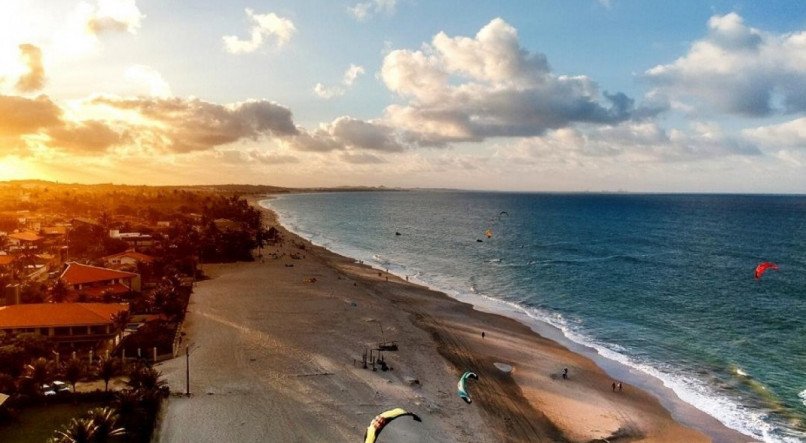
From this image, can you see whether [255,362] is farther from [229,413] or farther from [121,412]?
[121,412]

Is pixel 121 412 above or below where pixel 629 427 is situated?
above

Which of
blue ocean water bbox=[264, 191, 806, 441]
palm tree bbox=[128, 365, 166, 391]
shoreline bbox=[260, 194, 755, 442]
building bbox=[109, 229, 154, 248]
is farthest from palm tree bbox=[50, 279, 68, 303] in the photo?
blue ocean water bbox=[264, 191, 806, 441]

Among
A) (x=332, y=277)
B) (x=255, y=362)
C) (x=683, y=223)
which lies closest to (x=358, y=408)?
(x=255, y=362)

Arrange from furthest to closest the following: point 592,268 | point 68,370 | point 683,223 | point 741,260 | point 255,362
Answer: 1. point 683,223
2. point 741,260
3. point 592,268
4. point 255,362
5. point 68,370

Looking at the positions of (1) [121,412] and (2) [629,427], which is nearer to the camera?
(1) [121,412]

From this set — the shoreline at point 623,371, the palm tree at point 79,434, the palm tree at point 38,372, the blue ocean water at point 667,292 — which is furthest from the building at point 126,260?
the palm tree at point 79,434

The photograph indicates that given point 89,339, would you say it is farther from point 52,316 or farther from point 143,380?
point 143,380

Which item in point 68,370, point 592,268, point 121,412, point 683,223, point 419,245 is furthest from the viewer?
point 683,223
